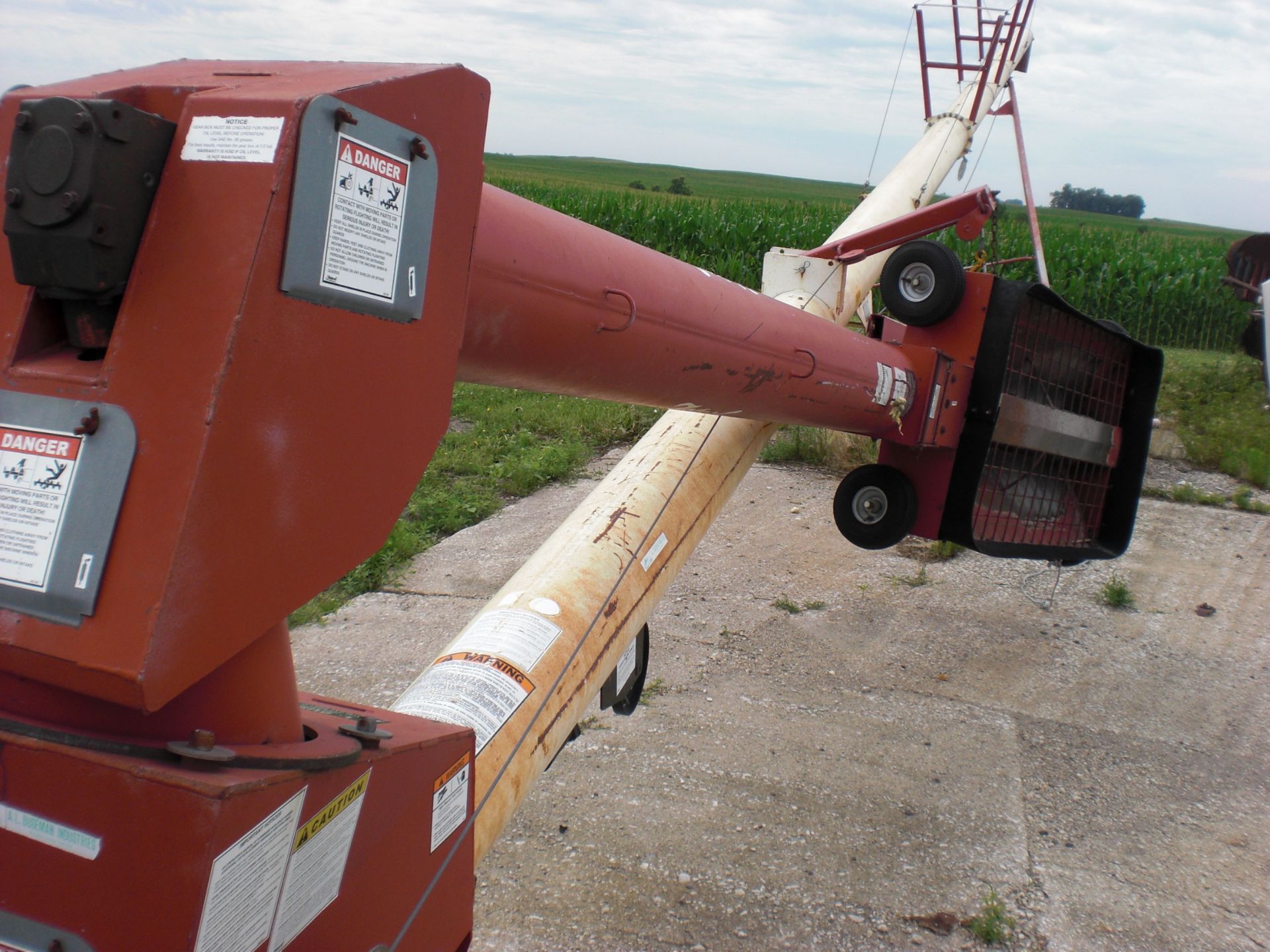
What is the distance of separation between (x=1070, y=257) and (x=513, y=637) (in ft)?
49.7

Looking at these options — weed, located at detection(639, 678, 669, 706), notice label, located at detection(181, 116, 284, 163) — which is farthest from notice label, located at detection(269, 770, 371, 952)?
weed, located at detection(639, 678, 669, 706)

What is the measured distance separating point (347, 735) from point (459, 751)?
221 mm

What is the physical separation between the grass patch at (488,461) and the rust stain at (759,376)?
3.07 metres

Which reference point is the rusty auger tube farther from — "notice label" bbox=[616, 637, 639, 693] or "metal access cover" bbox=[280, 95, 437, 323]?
"metal access cover" bbox=[280, 95, 437, 323]

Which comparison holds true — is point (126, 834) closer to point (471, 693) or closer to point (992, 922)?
point (471, 693)

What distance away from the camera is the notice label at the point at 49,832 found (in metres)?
0.91

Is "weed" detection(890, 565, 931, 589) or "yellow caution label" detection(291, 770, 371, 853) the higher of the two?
"yellow caution label" detection(291, 770, 371, 853)

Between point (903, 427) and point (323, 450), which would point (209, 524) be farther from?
point (903, 427)

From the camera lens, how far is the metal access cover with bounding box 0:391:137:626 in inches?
34.4

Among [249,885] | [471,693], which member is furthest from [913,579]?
[249,885]

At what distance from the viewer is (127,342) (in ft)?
2.99

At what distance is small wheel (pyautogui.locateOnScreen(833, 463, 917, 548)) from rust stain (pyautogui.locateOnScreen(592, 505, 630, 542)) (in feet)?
2.91

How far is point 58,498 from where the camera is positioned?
0.90 metres

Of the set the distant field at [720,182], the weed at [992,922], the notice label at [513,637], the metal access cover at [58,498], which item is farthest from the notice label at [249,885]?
the distant field at [720,182]
